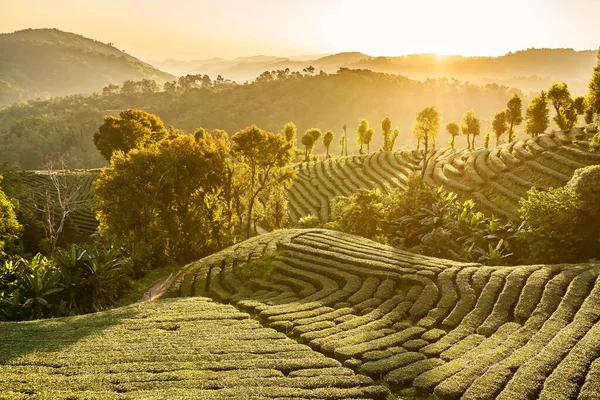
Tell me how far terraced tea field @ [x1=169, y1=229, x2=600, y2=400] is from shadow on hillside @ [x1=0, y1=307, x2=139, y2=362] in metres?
6.65

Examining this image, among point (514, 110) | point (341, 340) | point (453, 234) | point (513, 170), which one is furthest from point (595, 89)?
point (341, 340)

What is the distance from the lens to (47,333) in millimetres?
17422

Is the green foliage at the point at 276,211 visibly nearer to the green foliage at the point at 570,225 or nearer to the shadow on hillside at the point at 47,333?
the green foliage at the point at 570,225

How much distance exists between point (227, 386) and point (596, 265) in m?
20.2

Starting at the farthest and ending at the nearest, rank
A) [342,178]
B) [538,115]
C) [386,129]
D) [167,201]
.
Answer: [386,129] < [342,178] < [538,115] < [167,201]

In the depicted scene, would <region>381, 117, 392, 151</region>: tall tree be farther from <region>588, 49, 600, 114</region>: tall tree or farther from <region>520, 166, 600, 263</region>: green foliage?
<region>520, 166, 600, 263</region>: green foliage

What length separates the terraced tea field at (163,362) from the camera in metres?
13.1

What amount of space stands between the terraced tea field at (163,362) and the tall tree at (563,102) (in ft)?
180

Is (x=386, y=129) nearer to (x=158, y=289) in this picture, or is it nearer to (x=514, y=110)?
(x=514, y=110)

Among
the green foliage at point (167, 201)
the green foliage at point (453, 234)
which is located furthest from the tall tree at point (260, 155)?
the green foliage at point (453, 234)

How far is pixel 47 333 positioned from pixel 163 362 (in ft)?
20.5

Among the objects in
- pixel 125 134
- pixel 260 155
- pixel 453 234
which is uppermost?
pixel 125 134

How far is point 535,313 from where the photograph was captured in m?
18.3

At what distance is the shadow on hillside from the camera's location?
15.5m
